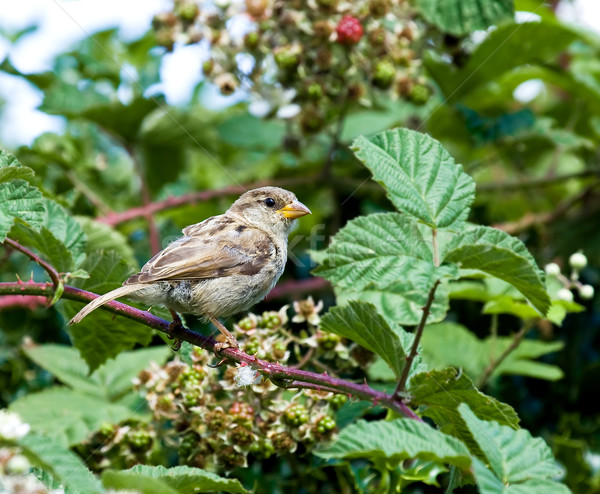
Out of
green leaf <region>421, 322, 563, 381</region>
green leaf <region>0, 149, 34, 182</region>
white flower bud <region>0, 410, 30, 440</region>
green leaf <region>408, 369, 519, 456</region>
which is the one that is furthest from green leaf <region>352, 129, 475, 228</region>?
green leaf <region>421, 322, 563, 381</region>

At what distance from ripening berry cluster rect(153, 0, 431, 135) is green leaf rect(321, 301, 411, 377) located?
1.74m

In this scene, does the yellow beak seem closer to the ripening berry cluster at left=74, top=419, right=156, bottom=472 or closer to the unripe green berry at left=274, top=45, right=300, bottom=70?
the unripe green berry at left=274, top=45, right=300, bottom=70

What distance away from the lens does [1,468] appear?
4.49 feet

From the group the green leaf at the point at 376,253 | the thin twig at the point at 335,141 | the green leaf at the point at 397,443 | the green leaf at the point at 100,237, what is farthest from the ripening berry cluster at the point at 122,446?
the thin twig at the point at 335,141

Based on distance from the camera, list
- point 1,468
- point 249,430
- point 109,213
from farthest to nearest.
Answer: point 109,213
point 249,430
point 1,468

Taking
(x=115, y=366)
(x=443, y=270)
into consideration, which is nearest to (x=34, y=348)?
(x=115, y=366)

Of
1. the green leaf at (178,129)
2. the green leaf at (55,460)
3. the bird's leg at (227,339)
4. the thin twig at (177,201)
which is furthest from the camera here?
the green leaf at (178,129)

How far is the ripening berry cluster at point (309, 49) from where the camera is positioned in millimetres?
3703

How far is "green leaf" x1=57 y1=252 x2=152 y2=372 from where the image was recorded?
2.54 m

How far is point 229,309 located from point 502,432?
136 centimetres

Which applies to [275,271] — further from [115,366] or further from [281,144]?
[281,144]

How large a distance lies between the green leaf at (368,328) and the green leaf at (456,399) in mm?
107

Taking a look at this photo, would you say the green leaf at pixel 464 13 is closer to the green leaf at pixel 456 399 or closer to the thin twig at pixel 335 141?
the thin twig at pixel 335 141

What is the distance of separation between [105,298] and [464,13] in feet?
7.63
